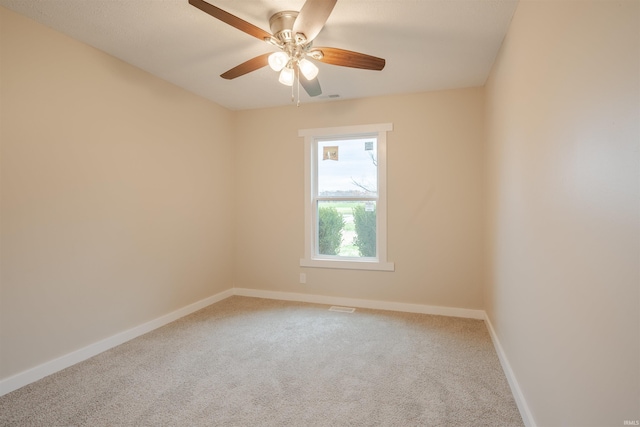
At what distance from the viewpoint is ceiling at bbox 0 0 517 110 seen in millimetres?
2047

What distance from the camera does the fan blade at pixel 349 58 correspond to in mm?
2102

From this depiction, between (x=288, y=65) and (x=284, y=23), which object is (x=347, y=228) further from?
(x=284, y=23)

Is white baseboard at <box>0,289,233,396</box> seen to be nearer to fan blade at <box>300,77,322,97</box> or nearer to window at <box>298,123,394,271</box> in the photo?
window at <box>298,123,394,271</box>

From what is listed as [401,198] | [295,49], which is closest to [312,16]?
[295,49]

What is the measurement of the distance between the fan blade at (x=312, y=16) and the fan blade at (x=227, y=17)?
250mm

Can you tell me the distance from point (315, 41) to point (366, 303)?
2803 millimetres

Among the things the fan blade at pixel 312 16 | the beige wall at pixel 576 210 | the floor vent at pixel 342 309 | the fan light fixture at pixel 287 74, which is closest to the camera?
the beige wall at pixel 576 210

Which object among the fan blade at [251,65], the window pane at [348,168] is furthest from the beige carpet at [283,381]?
the fan blade at [251,65]

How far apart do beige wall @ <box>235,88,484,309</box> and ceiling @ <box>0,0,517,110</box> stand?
1.42ft

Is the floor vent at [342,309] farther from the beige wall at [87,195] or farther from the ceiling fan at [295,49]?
the ceiling fan at [295,49]

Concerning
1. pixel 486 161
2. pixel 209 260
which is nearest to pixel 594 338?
pixel 486 161

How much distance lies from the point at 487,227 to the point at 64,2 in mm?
3767

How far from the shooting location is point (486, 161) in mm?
3236

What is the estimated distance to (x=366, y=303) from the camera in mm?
3803
